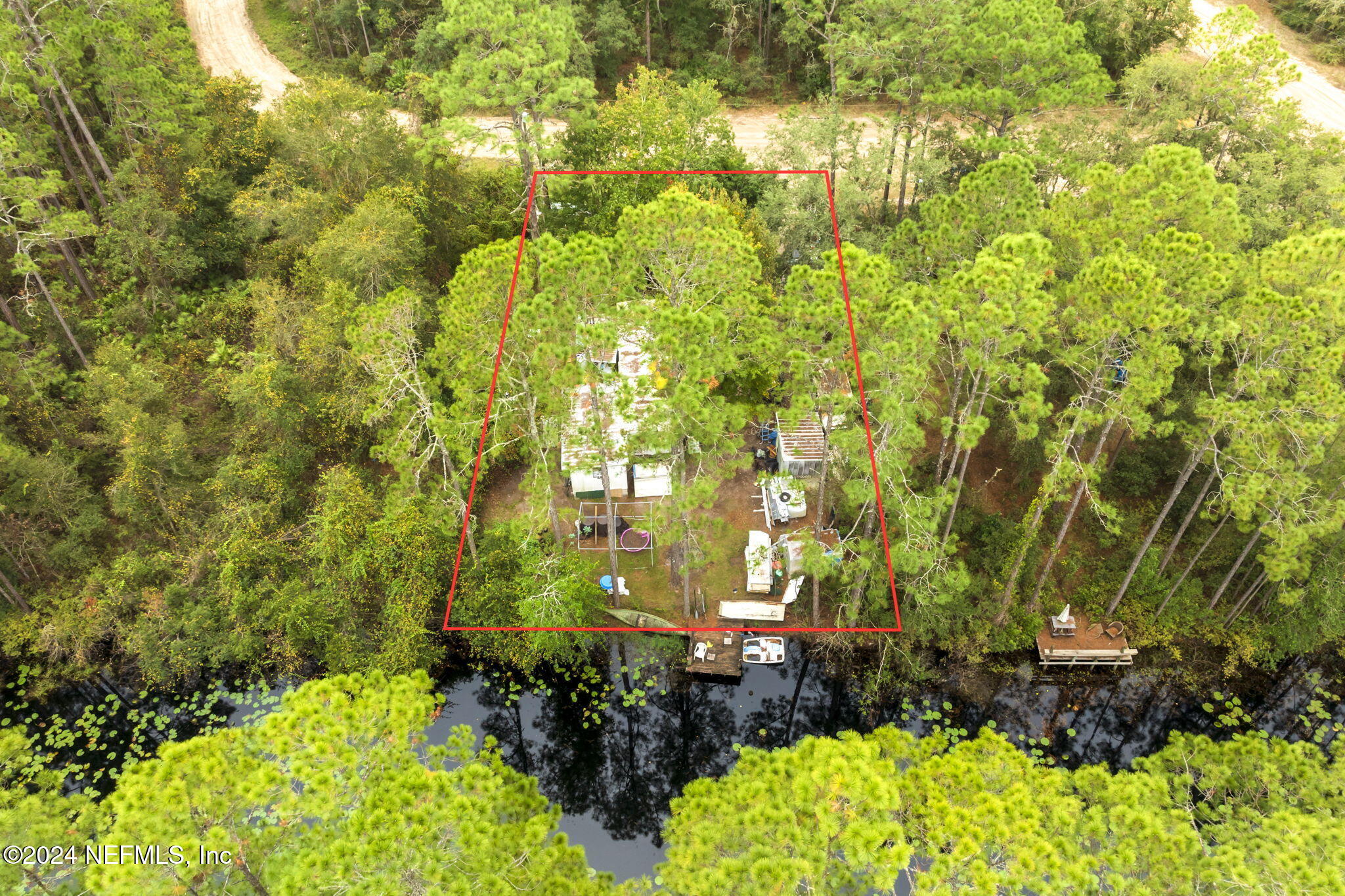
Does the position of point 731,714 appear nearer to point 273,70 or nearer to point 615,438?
point 615,438

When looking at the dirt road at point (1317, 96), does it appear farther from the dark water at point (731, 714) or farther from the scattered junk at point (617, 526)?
the scattered junk at point (617, 526)

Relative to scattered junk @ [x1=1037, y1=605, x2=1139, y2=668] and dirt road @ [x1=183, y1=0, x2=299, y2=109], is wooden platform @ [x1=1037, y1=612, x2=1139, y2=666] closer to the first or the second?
scattered junk @ [x1=1037, y1=605, x2=1139, y2=668]

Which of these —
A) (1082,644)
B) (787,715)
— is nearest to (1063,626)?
(1082,644)

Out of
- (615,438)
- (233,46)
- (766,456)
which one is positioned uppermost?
(233,46)

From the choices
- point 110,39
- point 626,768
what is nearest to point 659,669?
point 626,768

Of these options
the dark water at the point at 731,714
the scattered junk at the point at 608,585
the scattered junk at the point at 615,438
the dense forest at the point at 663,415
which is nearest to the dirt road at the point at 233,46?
the dense forest at the point at 663,415

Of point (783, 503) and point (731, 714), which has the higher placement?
point (783, 503)

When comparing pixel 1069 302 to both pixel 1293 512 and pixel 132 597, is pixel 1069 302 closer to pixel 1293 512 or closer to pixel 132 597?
pixel 1293 512
